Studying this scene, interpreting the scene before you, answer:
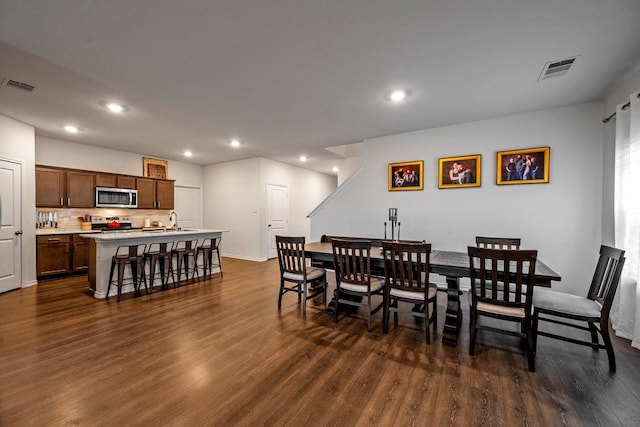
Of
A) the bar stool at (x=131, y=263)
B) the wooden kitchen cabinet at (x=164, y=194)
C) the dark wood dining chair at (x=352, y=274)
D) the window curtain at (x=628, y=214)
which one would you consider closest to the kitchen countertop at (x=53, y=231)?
the wooden kitchen cabinet at (x=164, y=194)

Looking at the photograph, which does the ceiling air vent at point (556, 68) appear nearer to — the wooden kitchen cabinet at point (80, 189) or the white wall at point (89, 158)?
the wooden kitchen cabinet at point (80, 189)

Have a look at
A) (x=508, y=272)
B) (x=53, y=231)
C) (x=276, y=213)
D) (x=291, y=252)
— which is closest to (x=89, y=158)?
(x=53, y=231)

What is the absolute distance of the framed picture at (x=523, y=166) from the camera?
3779 mm

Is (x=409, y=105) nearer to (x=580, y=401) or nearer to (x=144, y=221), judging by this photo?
(x=580, y=401)

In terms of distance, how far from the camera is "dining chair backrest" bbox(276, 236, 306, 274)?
3259 mm

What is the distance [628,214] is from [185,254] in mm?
5810

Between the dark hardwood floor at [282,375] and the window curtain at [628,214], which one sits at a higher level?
the window curtain at [628,214]

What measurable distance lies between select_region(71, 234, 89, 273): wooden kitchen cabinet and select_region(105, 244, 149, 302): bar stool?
1.83m

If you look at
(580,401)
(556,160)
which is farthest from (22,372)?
(556,160)

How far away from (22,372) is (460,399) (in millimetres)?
3227

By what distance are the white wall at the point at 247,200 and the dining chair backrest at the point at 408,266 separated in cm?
460

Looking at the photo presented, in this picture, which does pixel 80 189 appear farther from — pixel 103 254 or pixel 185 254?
pixel 185 254

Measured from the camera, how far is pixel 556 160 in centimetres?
373

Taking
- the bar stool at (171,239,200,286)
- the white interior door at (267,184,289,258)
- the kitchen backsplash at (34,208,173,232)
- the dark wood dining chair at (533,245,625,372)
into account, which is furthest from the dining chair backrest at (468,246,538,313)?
the kitchen backsplash at (34,208,173,232)
